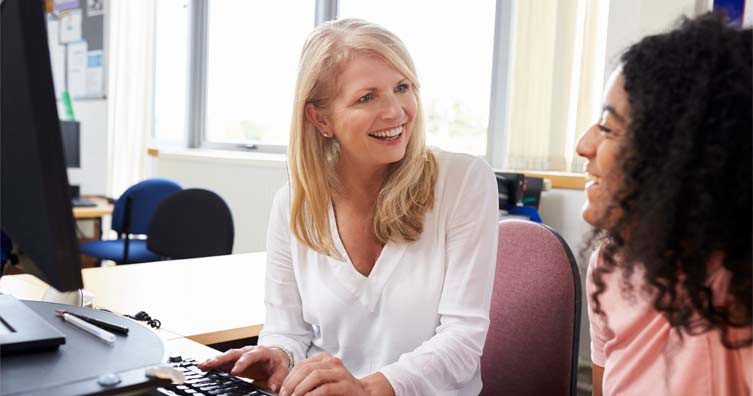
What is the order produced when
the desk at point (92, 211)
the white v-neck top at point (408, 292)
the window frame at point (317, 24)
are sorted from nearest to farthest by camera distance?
1. the white v-neck top at point (408, 292)
2. the window frame at point (317, 24)
3. the desk at point (92, 211)

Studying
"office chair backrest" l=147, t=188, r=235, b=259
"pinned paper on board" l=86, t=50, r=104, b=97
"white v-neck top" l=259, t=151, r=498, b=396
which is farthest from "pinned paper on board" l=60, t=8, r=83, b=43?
"white v-neck top" l=259, t=151, r=498, b=396

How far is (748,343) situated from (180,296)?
4.37 feet

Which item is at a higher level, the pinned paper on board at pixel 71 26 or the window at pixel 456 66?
the pinned paper on board at pixel 71 26

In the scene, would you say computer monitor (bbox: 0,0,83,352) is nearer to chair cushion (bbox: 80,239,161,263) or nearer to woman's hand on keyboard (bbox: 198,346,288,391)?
woman's hand on keyboard (bbox: 198,346,288,391)

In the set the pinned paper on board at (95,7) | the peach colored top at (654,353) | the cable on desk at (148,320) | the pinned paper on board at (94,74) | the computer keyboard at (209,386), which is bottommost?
the cable on desk at (148,320)

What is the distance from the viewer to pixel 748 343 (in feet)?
2.40

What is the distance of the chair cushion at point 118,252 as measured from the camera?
3781mm

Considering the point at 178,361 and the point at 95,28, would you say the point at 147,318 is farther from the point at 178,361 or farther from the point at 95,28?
the point at 95,28

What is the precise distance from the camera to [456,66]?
3.63 metres

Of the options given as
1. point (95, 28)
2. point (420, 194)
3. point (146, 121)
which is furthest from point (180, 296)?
point (95, 28)

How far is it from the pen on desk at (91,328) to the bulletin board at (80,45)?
5.01 metres

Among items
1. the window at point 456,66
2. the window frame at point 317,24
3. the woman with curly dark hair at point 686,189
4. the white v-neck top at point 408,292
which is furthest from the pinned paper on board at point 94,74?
the woman with curly dark hair at point 686,189

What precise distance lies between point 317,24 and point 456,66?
1.09 meters

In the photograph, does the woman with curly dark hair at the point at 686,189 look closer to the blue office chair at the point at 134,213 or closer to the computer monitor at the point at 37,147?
the computer monitor at the point at 37,147
